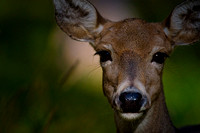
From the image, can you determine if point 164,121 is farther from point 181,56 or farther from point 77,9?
point 181,56

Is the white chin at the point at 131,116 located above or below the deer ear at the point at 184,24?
below

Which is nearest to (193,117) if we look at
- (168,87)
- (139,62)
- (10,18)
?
(168,87)

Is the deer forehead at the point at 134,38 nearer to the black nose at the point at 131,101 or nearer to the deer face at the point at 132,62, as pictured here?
the deer face at the point at 132,62

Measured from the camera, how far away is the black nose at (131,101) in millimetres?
4680

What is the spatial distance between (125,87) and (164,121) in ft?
2.26

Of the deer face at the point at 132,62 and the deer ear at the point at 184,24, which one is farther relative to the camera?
the deer ear at the point at 184,24

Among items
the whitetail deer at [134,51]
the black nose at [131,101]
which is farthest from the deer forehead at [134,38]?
the black nose at [131,101]

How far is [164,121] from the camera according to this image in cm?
528

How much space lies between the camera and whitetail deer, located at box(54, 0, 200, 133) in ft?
16.0

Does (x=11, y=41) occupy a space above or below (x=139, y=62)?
below

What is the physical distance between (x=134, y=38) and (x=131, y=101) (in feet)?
2.55

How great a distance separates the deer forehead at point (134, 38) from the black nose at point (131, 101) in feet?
1.82

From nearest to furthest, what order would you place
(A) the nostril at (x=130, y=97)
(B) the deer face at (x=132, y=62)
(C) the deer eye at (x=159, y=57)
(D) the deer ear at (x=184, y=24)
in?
(A) the nostril at (x=130, y=97)
(B) the deer face at (x=132, y=62)
(C) the deer eye at (x=159, y=57)
(D) the deer ear at (x=184, y=24)

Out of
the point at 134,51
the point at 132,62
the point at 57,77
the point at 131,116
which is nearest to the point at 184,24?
the point at 134,51
